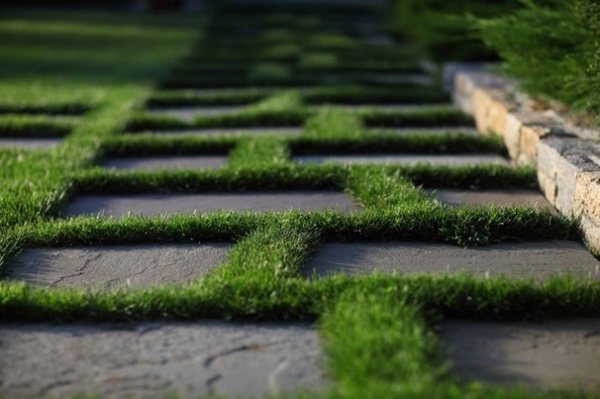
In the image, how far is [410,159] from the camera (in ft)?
15.5

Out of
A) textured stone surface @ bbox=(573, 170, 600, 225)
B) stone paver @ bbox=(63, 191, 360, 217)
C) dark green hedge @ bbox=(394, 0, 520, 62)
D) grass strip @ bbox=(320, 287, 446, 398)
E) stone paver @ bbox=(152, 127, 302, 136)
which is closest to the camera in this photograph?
grass strip @ bbox=(320, 287, 446, 398)

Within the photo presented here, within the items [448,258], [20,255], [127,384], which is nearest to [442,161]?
[448,258]

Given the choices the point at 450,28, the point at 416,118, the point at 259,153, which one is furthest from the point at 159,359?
the point at 450,28

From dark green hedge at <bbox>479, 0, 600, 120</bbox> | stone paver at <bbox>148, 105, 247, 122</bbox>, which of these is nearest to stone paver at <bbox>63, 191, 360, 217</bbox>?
dark green hedge at <bbox>479, 0, 600, 120</bbox>

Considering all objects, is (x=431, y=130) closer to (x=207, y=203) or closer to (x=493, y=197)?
(x=493, y=197)

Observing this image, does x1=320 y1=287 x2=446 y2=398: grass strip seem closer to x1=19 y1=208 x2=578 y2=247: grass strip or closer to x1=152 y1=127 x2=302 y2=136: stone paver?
x1=19 y1=208 x2=578 y2=247: grass strip

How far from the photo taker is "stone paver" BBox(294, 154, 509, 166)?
181 inches

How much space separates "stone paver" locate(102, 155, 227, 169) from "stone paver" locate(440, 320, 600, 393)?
2281 mm

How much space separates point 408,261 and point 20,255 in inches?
48.4

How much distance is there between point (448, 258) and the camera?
3102mm

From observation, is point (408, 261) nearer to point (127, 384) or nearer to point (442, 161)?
point (127, 384)

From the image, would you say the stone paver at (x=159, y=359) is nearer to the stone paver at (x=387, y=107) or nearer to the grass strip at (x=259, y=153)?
the grass strip at (x=259, y=153)

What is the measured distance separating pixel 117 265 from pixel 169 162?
1728 millimetres

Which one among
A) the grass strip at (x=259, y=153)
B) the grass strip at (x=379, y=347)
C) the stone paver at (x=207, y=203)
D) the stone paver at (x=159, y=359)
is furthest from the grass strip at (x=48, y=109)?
the grass strip at (x=379, y=347)
